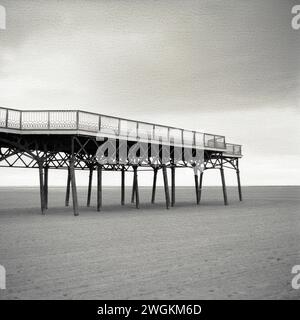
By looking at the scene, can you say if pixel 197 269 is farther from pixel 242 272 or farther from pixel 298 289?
pixel 298 289

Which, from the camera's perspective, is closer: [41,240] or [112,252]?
[112,252]

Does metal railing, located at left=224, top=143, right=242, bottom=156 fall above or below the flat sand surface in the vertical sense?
above

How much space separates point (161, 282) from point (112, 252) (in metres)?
3.65

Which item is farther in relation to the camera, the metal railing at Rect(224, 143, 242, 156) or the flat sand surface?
the metal railing at Rect(224, 143, 242, 156)

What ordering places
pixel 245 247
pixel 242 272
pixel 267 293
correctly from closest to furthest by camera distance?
pixel 267 293 < pixel 242 272 < pixel 245 247

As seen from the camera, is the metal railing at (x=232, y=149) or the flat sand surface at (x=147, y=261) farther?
the metal railing at (x=232, y=149)

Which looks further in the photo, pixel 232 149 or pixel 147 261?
pixel 232 149

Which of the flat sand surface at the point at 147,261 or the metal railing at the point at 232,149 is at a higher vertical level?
the metal railing at the point at 232,149

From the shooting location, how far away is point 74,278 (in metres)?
8.79

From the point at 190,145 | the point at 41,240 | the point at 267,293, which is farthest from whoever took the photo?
the point at 190,145

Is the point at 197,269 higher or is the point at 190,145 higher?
the point at 190,145
